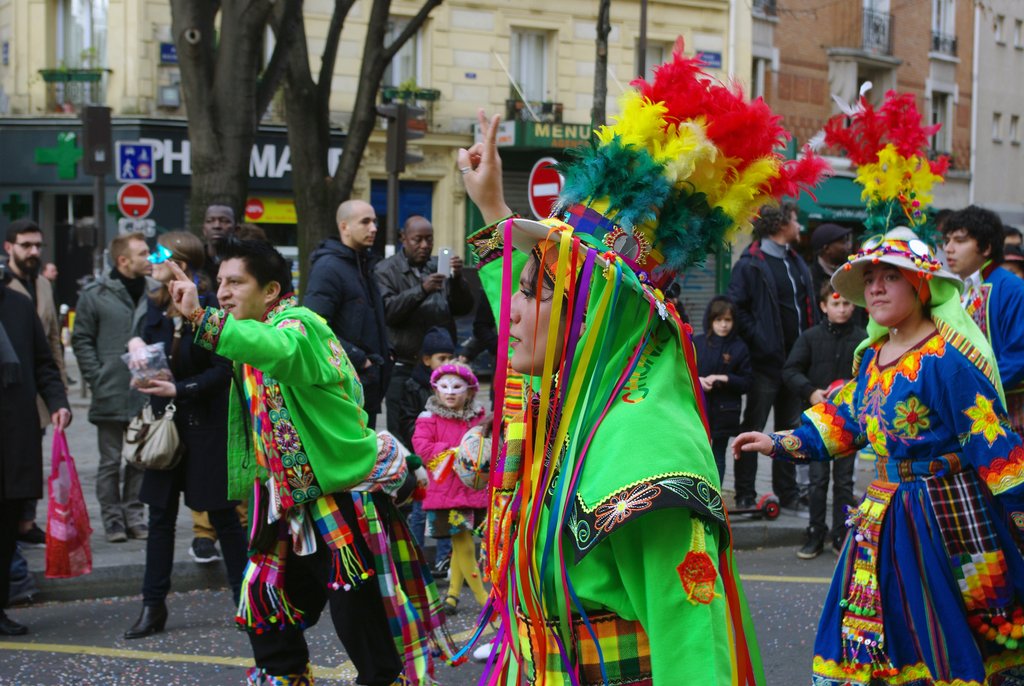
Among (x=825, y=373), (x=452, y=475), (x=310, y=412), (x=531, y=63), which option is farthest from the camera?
(x=531, y=63)

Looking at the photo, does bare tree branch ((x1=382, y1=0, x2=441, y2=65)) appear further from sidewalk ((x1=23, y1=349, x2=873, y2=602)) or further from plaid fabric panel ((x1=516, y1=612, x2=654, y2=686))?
plaid fabric panel ((x1=516, y1=612, x2=654, y2=686))

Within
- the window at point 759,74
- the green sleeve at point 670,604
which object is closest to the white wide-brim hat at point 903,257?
the green sleeve at point 670,604

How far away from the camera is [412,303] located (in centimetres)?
808

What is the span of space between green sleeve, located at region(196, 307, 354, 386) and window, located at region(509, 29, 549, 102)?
22.3 metres

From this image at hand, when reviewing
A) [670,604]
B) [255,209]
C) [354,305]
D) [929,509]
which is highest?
[255,209]

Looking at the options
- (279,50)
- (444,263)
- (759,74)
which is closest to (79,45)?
(279,50)

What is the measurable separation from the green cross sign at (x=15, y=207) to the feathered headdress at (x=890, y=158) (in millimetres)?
19845

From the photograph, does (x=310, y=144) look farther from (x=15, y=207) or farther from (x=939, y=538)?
(x=15, y=207)

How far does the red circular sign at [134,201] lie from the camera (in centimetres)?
1459

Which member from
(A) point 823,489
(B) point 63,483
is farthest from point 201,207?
(A) point 823,489

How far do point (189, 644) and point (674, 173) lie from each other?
430 centimetres

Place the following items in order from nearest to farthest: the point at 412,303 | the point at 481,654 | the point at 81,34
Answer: the point at 481,654
the point at 412,303
the point at 81,34

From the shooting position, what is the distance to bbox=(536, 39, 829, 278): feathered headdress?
268 cm

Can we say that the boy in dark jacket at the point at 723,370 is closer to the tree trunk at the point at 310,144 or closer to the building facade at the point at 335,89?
the tree trunk at the point at 310,144
